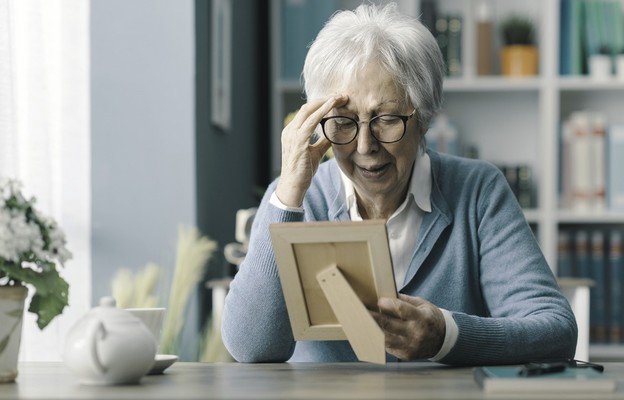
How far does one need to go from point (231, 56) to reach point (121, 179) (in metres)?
0.82

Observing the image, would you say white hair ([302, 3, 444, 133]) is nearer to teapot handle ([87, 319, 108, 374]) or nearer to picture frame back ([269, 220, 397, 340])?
picture frame back ([269, 220, 397, 340])

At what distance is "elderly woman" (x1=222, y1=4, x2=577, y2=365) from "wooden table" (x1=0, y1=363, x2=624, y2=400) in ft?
0.49

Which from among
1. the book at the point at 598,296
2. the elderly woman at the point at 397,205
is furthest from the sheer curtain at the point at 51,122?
the book at the point at 598,296

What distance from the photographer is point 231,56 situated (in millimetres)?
3605

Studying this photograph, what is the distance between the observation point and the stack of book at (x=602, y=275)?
3.95 m

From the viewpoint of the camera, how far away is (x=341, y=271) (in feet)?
4.86

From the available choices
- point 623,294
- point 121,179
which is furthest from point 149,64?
point 623,294

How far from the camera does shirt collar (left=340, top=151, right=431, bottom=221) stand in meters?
1.94

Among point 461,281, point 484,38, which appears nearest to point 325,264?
point 461,281

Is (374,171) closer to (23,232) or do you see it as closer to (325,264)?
(325,264)

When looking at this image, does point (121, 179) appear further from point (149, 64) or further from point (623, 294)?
point (623, 294)

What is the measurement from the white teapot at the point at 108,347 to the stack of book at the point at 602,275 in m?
2.90

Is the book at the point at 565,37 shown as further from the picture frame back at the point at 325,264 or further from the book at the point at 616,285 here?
the picture frame back at the point at 325,264

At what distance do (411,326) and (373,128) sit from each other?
462mm
